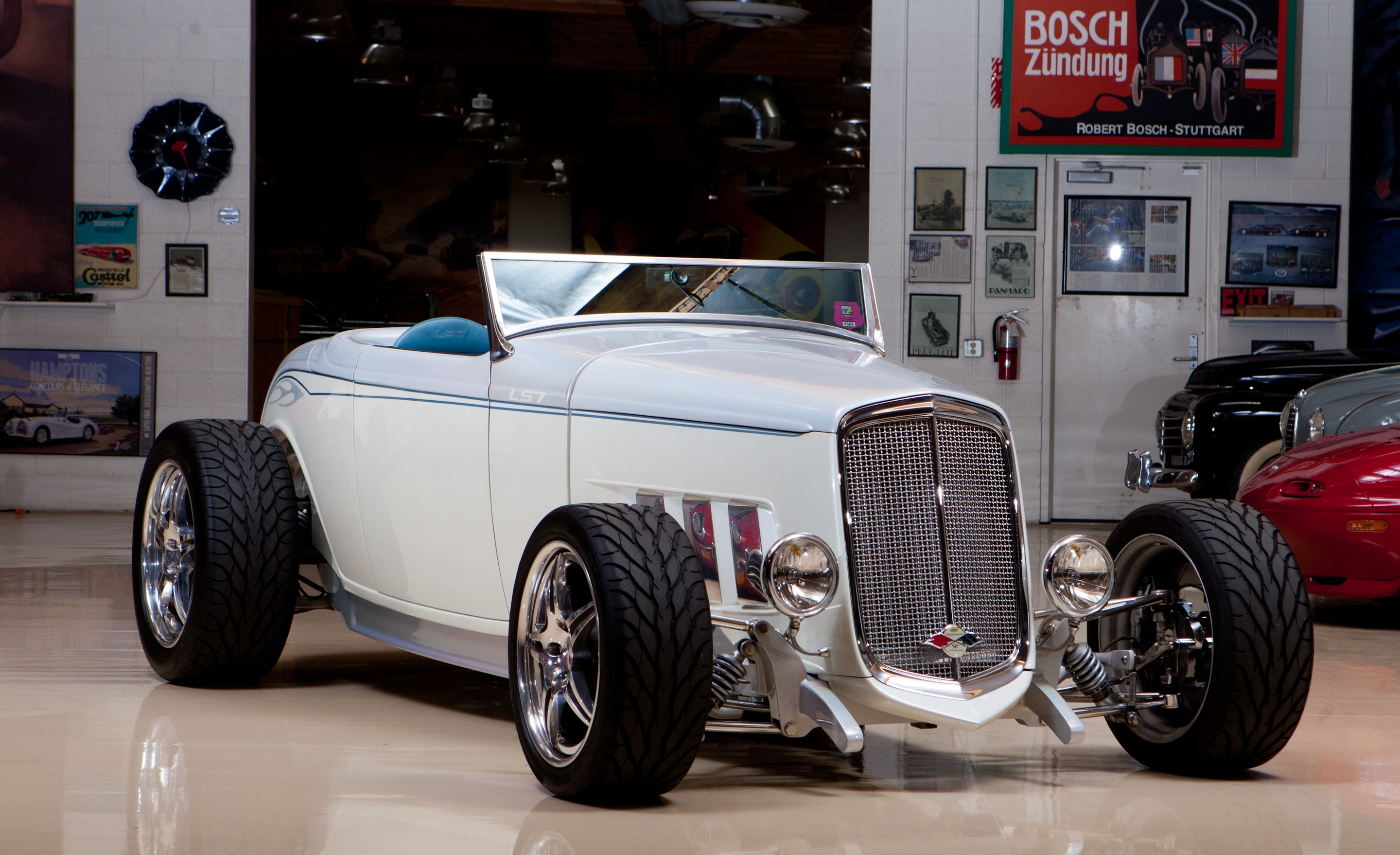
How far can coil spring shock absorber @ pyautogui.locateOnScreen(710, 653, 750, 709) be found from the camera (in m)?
2.98

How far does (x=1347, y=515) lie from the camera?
6.00 metres

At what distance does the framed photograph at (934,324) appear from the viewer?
10758mm

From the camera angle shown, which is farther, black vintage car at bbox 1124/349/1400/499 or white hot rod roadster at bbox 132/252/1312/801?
black vintage car at bbox 1124/349/1400/499

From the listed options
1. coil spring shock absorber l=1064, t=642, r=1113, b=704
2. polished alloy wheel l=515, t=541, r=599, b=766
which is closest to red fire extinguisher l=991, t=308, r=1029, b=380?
coil spring shock absorber l=1064, t=642, r=1113, b=704

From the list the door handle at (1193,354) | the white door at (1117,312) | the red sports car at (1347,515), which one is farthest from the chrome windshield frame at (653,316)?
the door handle at (1193,354)

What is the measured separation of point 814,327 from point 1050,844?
179 centimetres

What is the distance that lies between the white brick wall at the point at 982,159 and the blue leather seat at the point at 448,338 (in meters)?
6.83

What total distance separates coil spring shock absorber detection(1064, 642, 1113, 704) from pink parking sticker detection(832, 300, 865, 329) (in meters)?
1.28

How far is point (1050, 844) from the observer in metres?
2.84

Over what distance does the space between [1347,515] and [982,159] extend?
5.36m

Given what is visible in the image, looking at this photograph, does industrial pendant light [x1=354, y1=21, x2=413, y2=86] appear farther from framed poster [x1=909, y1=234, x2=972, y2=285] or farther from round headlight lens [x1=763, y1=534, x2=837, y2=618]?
round headlight lens [x1=763, y1=534, x2=837, y2=618]

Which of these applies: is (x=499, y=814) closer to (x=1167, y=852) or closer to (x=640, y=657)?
(x=640, y=657)

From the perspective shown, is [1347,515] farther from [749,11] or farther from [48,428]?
[48,428]

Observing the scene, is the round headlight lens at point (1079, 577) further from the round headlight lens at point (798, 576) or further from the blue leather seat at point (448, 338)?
the blue leather seat at point (448, 338)
